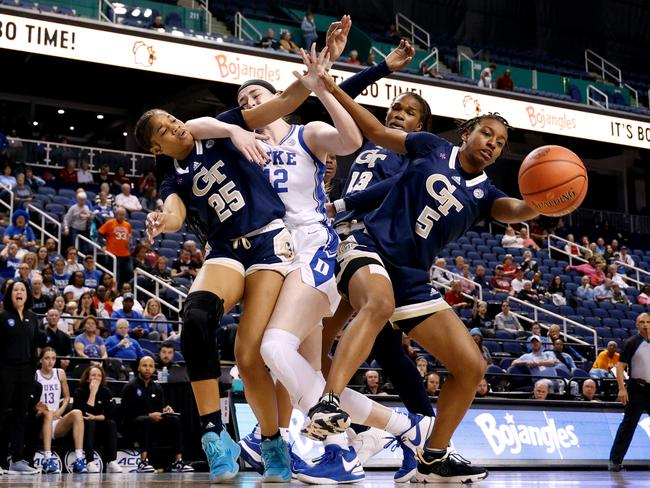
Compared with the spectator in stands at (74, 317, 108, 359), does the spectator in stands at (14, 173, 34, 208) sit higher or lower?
higher

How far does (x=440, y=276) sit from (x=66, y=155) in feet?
25.2

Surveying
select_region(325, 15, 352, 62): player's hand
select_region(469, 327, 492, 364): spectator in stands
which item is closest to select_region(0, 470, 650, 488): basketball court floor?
select_region(325, 15, 352, 62): player's hand

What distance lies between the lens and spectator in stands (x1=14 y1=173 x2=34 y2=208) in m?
15.7

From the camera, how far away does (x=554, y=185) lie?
5.15m

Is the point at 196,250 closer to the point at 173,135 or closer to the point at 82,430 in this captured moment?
the point at 82,430

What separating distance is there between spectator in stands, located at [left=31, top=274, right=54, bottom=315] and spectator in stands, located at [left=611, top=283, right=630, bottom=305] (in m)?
12.7

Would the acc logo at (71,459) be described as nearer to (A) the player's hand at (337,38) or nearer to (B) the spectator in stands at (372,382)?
(B) the spectator in stands at (372,382)

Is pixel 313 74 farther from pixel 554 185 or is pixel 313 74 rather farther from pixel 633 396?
pixel 633 396

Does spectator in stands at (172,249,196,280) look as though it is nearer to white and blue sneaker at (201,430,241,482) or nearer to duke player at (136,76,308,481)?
duke player at (136,76,308,481)

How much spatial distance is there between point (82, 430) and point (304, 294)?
18.9 feet

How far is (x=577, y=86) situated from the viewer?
24.2m

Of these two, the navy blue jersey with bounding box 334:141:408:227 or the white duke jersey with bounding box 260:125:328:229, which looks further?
the navy blue jersey with bounding box 334:141:408:227

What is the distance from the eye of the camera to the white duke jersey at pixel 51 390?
9.90m

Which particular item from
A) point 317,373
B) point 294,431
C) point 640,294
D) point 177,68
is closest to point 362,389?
point 294,431
